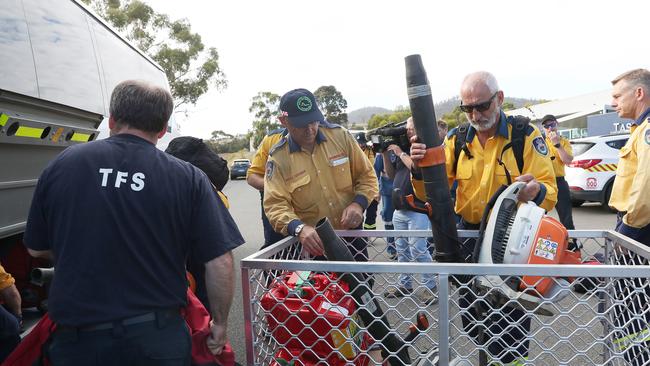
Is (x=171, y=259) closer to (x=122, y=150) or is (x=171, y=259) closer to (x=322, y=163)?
(x=122, y=150)

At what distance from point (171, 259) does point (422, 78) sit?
134cm

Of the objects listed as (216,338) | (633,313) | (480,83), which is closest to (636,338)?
(633,313)

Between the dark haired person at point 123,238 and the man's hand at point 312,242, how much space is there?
2.26 feet

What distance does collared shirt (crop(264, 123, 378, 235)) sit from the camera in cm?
302

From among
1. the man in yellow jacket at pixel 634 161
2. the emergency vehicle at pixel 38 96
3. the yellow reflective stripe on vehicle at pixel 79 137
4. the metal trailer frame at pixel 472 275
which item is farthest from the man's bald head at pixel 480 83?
the yellow reflective stripe on vehicle at pixel 79 137

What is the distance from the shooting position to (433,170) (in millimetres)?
2357

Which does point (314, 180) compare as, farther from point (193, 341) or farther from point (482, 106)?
point (193, 341)

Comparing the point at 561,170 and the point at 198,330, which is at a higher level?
the point at 198,330

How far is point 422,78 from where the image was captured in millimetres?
2193

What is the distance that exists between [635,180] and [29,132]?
389cm

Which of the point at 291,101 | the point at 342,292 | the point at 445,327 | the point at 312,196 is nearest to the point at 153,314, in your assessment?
the point at 342,292

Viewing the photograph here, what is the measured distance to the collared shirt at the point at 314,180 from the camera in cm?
302

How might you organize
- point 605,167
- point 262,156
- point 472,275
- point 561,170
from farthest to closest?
point 605,167 < point 561,170 < point 262,156 < point 472,275

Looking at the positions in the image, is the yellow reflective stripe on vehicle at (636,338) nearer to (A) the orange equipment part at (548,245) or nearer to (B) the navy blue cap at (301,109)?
(A) the orange equipment part at (548,245)
